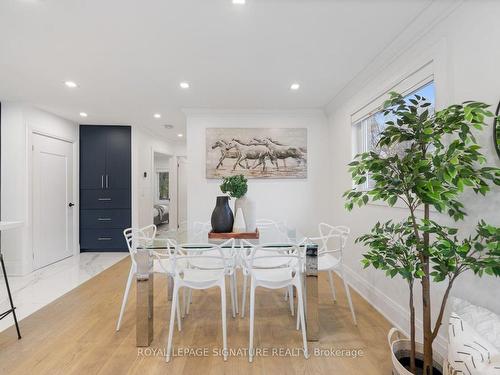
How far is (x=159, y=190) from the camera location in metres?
8.55

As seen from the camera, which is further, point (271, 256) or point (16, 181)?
point (16, 181)

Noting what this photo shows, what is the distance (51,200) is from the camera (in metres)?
4.26

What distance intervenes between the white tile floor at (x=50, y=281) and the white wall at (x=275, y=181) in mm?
1721

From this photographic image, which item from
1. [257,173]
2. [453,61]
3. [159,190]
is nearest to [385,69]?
[453,61]

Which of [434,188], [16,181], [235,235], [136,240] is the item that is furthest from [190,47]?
[16,181]

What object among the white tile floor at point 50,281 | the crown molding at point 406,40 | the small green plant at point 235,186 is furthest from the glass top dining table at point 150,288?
the crown molding at point 406,40

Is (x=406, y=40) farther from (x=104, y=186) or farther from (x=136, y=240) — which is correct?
(x=104, y=186)

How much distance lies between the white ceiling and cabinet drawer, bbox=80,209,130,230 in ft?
6.87

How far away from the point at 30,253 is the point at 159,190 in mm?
4774

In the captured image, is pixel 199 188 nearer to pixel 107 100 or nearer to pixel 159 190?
pixel 107 100

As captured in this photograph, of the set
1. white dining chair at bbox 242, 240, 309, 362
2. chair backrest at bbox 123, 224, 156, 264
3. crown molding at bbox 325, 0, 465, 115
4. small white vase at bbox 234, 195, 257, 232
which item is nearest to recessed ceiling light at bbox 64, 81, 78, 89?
chair backrest at bbox 123, 224, 156, 264

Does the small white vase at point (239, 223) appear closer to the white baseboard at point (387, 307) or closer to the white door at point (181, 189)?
the white baseboard at point (387, 307)

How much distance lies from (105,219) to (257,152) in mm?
3156

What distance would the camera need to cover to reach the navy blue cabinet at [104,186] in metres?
4.96
